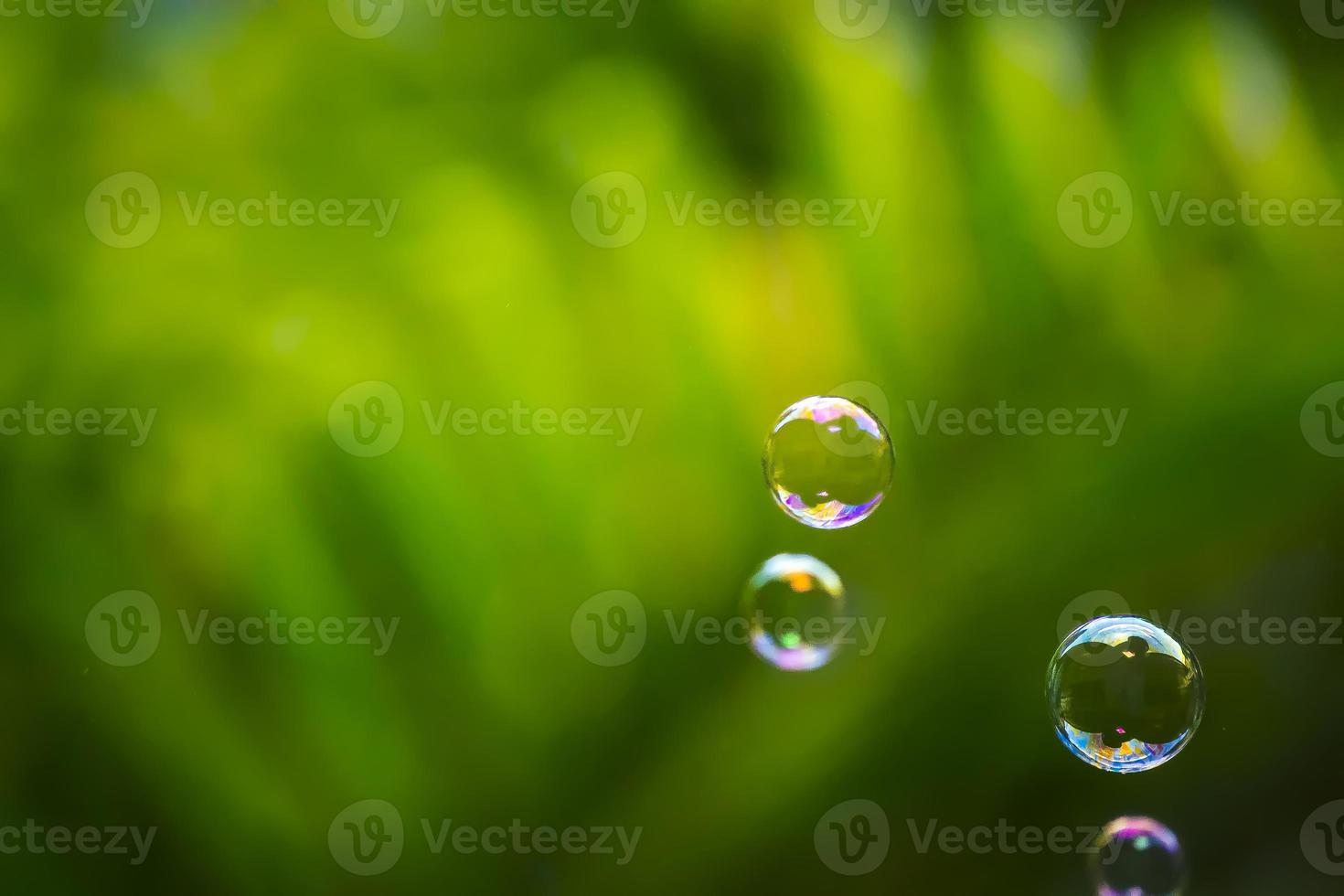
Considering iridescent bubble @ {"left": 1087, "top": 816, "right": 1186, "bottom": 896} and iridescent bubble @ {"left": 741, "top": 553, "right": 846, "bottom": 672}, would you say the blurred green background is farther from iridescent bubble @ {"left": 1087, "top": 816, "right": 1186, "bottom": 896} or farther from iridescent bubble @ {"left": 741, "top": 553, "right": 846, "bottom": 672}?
iridescent bubble @ {"left": 741, "top": 553, "right": 846, "bottom": 672}

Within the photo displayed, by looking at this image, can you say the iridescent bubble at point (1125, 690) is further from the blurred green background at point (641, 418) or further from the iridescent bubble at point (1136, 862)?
the blurred green background at point (641, 418)

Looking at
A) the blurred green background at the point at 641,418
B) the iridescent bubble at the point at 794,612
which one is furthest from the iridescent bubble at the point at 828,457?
the blurred green background at the point at 641,418

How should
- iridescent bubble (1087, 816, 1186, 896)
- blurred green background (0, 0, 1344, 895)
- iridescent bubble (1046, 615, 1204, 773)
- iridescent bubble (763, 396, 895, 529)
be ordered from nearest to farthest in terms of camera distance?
iridescent bubble (1046, 615, 1204, 773) < iridescent bubble (763, 396, 895, 529) < iridescent bubble (1087, 816, 1186, 896) < blurred green background (0, 0, 1344, 895)

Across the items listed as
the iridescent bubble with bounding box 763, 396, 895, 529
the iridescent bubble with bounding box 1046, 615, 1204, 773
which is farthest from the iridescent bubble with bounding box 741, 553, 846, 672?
the iridescent bubble with bounding box 1046, 615, 1204, 773

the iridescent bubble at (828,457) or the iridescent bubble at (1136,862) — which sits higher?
the iridescent bubble at (828,457)

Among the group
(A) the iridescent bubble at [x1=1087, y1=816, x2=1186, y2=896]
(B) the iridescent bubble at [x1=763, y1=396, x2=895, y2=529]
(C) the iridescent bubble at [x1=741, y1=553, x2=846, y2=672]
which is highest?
(B) the iridescent bubble at [x1=763, y1=396, x2=895, y2=529]

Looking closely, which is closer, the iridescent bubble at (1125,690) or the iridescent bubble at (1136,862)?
the iridescent bubble at (1125,690)

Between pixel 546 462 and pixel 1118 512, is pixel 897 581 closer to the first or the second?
pixel 1118 512
